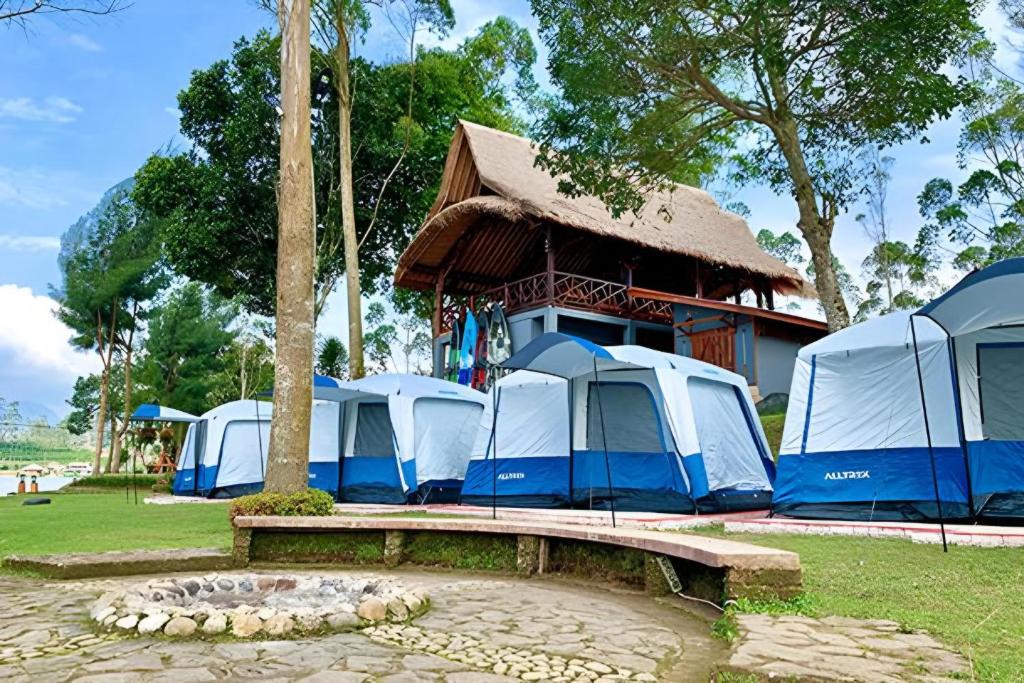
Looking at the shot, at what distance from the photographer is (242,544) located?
530 centimetres

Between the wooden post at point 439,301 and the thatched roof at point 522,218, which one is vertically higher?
the thatched roof at point 522,218

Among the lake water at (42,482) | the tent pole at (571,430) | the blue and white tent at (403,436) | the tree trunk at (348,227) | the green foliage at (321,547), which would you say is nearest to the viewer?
the green foliage at (321,547)

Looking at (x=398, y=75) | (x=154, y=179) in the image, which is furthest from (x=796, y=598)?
(x=154, y=179)

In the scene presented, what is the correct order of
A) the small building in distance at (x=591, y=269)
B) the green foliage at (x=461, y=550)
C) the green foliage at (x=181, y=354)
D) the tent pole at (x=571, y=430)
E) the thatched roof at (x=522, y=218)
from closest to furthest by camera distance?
the green foliage at (x=461, y=550)
the tent pole at (x=571, y=430)
the thatched roof at (x=522, y=218)
the small building in distance at (x=591, y=269)
the green foliage at (x=181, y=354)

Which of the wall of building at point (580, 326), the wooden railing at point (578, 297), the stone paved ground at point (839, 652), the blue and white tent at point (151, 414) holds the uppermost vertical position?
the wooden railing at point (578, 297)

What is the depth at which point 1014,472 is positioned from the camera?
6367 millimetres

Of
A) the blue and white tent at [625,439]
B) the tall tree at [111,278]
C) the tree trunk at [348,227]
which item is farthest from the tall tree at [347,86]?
the tall tree at [111,278]

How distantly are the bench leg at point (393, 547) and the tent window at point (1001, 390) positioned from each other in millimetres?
5049

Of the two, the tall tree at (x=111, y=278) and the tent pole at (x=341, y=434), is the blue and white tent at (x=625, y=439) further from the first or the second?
the tall tree at (x=111, y=278)

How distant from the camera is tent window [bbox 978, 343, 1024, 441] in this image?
656cm

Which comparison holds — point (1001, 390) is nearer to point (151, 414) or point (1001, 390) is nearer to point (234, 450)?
point (151, 414)

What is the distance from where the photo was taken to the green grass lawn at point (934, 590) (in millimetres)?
2651

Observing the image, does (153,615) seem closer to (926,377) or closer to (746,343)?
(926,377)

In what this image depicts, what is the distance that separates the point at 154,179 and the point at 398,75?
751 centimetres
